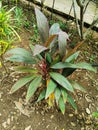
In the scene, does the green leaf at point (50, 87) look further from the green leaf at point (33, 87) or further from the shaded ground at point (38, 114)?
the shaded ground at point (38, 114)

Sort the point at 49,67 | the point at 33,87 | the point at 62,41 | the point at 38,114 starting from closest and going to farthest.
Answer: the point at 62,41 < the point at 33,87 < the point at 49,67 < the point at 38,114

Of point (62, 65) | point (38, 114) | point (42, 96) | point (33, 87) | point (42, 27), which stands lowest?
point (38, 114)

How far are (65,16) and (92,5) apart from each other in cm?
78

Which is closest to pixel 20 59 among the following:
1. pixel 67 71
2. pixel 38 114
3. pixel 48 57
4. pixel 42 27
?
pixel 48 57

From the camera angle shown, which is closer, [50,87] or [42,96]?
[50,87]

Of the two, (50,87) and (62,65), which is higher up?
(62,65)

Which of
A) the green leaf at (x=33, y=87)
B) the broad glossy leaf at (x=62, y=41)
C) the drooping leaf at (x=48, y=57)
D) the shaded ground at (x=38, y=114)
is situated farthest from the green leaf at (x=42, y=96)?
the broad glossy leaf at (x=62, y=41)

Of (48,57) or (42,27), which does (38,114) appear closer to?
(48,57)

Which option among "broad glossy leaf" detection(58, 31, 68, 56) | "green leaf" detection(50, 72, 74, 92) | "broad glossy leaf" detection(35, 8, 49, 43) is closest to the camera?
"broad glossy leaf" detection(58, 31, 68, 56)

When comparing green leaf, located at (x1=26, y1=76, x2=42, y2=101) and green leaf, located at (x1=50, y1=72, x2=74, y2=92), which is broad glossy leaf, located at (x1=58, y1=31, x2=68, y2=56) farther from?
green leaf, located at (x1=26, y1=76, x2=42, y2=101)

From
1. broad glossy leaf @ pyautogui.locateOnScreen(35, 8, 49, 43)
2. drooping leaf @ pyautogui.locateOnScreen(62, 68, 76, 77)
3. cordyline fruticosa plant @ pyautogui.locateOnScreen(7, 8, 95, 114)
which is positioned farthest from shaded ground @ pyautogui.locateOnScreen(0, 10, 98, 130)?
broad glossy leaf @ pyautogui.locateOnScreen(35, 8, 49, 43)

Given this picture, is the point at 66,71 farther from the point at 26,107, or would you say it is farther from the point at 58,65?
the point at 26,107

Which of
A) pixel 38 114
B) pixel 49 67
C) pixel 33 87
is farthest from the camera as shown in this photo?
pixel 38 114

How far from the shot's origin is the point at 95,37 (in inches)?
169
